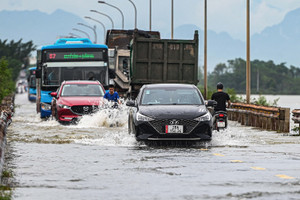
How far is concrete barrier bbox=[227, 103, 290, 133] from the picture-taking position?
2489 centimetres

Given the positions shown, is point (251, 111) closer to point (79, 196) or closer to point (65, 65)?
point (65, 65)

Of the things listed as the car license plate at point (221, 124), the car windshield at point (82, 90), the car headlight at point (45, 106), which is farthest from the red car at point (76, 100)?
the car license plate at point (221, 124)

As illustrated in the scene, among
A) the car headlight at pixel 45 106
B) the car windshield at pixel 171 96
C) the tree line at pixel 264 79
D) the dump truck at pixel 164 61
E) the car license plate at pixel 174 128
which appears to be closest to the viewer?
the car license plate at pixel 174 128

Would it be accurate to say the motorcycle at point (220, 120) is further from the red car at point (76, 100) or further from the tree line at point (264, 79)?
the tree line at point (264, 79)

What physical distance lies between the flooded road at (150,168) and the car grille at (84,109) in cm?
590

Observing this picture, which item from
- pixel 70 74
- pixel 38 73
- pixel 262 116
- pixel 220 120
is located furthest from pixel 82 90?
pixel 220 120

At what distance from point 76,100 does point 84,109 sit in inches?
17.6

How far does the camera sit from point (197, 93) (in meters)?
19.0

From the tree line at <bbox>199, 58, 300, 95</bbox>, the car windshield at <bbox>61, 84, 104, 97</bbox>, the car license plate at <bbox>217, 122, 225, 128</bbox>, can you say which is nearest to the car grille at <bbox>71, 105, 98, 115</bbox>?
the car windshield at <bbox>61, 84, 104, 97</bbox>

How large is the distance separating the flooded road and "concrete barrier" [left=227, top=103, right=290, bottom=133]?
3.83 meters

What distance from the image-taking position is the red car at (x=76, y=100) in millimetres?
27031

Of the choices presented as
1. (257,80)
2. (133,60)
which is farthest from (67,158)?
(257,80)

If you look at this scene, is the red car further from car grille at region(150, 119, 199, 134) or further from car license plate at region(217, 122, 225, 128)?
car grille at region(150, 119, 199, 134)

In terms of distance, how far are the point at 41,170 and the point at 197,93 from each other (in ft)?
23.7
